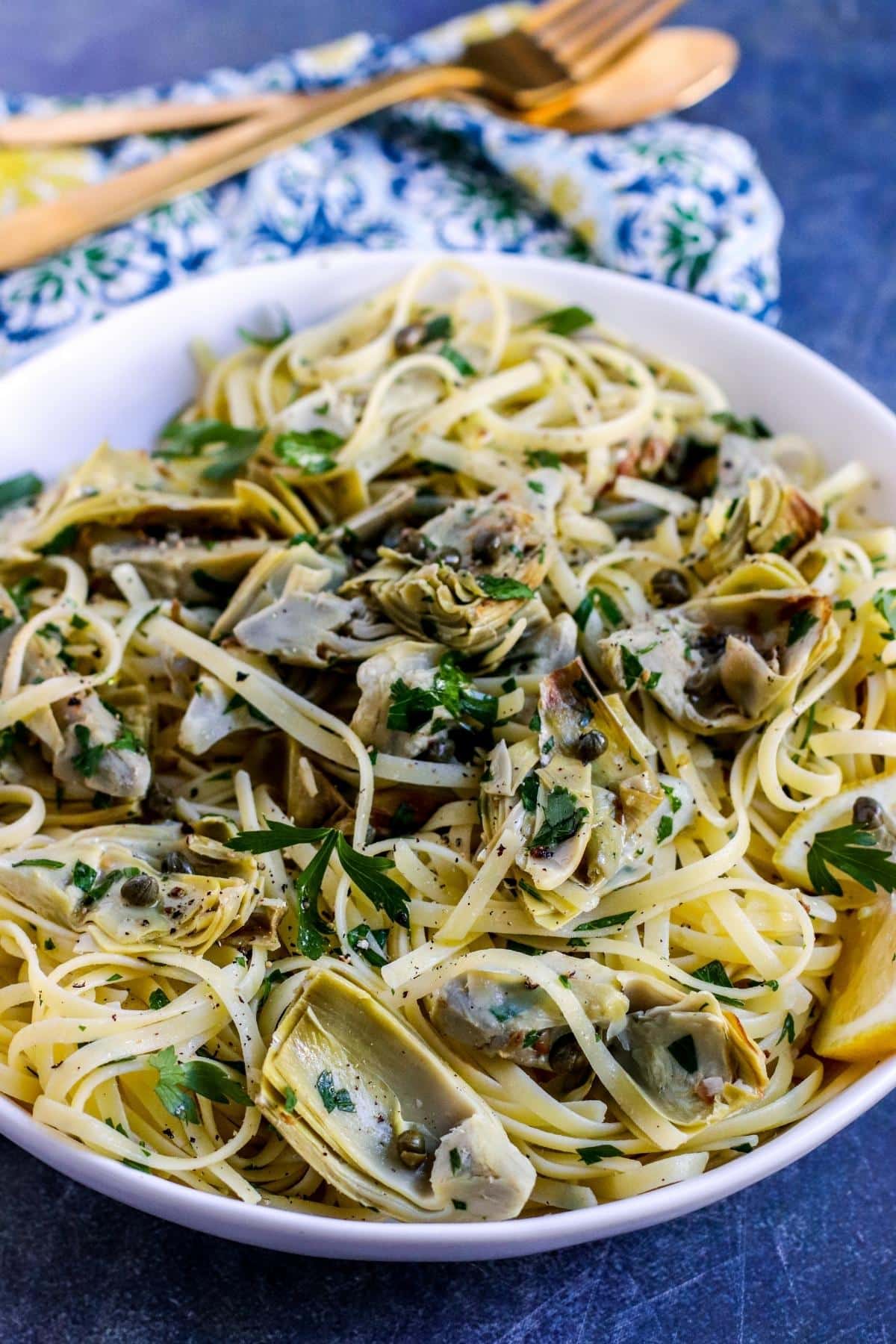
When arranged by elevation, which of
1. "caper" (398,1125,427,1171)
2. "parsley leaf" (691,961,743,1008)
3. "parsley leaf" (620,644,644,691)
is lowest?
"parsley leaf" (691,961,743,1008)

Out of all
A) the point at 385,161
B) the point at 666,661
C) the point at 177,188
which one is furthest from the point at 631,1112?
the point at 385,161

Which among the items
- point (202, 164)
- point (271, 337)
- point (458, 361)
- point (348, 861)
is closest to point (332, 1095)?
point (348, 861)

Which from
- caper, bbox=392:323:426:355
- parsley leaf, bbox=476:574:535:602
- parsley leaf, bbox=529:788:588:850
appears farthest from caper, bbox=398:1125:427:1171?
caper, bbox=392:323:426:355

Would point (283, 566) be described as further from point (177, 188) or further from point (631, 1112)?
point (177, 188)

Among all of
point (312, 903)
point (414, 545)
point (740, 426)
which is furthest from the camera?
point (740, 426)

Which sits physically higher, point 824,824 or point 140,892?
→ point 140,892

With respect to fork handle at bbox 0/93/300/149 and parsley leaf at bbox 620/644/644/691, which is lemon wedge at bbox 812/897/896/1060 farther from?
fork handle at bbox 0/93/300/149

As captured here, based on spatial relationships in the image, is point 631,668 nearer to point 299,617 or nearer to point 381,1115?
point 299,617
